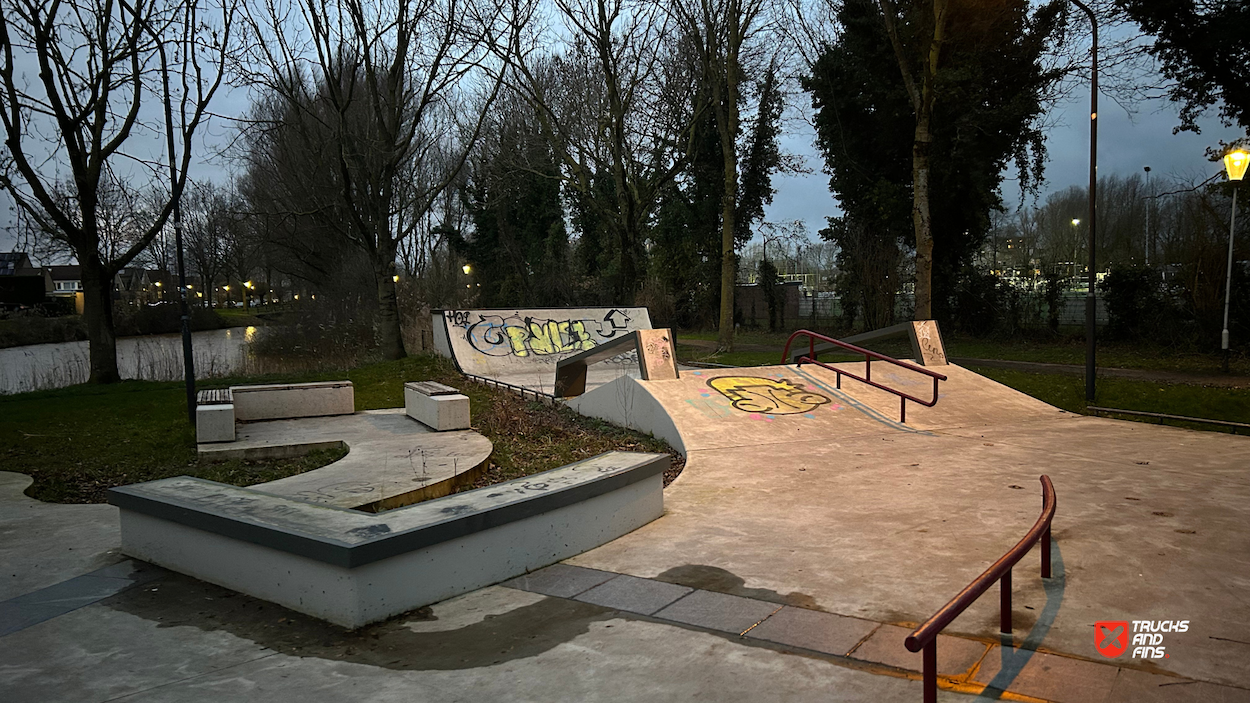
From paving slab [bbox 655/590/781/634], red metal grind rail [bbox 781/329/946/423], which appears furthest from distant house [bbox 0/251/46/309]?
paving slab [bbox 655/590/781/634]

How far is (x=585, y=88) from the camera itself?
25281 millimetres

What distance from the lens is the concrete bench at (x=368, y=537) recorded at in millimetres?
4168

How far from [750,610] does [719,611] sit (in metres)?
0.17

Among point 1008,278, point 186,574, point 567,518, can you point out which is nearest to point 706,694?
point 567,518

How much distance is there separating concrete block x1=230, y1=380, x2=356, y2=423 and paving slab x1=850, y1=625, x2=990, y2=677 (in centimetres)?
909

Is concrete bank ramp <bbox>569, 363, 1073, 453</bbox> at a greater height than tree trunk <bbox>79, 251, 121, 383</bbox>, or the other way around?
tree trunk <bbox>79, 251, 121, 383</bbox>

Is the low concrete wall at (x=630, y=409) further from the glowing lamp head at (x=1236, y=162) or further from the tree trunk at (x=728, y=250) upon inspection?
the glowing lamp head at (x=1236, y=162)

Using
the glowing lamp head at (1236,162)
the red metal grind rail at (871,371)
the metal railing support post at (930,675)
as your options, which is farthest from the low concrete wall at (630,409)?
the glowing lamp head at (1236,162)

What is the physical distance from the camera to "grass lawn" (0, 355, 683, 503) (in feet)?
26.2

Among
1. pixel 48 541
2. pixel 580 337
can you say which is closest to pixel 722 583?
pixel 48 541

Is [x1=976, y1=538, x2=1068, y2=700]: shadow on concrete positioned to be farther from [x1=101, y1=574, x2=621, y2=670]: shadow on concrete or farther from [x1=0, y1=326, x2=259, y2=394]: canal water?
[x1=0, y1=326, x2=259, y2=394]: canal water

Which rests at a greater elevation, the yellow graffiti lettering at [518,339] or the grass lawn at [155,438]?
the yellow graffiti lettering at [518,339]

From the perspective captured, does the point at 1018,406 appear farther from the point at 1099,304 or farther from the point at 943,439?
the point at 1099,304

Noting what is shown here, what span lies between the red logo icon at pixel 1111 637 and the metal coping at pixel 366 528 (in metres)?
3.08
